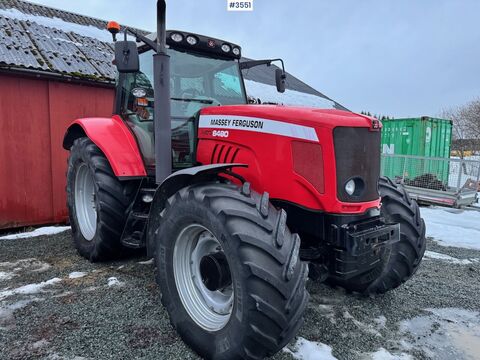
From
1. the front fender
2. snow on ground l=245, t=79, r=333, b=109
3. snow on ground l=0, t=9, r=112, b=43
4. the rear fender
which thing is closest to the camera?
the rear fender

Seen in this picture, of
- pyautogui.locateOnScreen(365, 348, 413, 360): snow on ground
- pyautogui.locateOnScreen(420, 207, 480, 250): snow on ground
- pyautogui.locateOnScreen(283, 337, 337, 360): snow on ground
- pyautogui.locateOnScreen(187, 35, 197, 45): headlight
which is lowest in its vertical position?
pyautogui.locateOnScreen(420, 207, 480, 250): snow on ground

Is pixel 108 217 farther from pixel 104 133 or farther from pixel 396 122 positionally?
pixel 396 122

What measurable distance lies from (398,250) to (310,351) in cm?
116

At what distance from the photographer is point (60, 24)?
8008mm

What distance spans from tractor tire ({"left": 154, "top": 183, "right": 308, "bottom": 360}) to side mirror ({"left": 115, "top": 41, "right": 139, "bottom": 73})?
1135mm

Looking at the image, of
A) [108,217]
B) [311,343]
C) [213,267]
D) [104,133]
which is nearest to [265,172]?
[213,267]

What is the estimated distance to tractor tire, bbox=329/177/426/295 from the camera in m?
2.96

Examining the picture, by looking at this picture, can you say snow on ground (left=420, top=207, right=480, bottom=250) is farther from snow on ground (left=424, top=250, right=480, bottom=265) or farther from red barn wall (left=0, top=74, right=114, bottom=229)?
red barn wall (left=0, top=74, right=114, bottom=229)

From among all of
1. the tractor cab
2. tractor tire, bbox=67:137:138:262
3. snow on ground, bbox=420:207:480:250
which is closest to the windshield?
the tractor cab

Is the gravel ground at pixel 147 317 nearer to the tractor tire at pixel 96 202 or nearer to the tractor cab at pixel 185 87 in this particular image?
the tractor tire at pixel 96 202

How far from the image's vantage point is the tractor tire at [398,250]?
9.71ft

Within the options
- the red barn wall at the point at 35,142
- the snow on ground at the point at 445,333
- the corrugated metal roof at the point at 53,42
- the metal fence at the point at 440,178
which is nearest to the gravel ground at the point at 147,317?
the snow on ground at the point at 445,333

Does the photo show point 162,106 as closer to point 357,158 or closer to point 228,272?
point 228,272

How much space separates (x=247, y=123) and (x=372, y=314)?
6.03 ft
